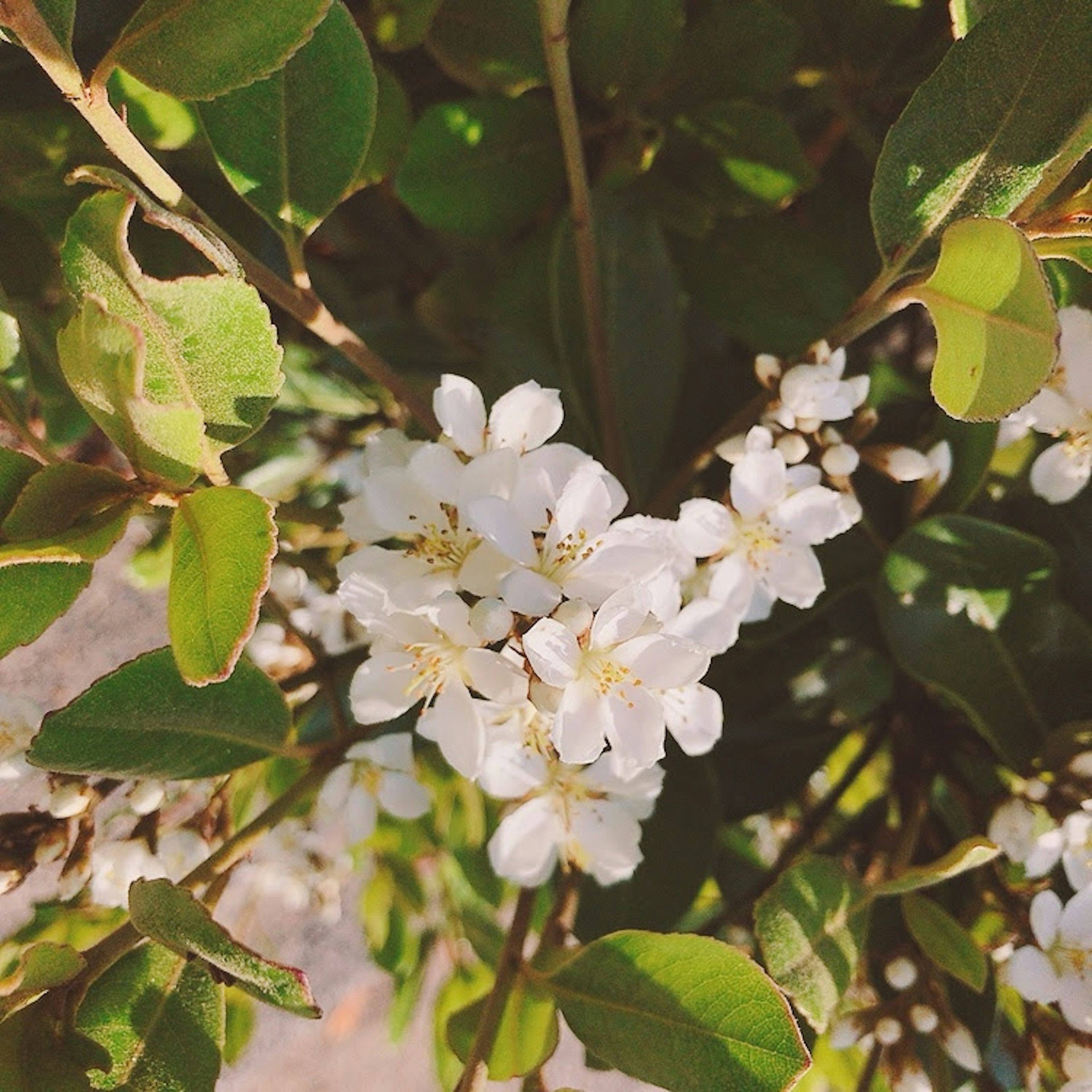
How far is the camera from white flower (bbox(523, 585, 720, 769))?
1.50 feet

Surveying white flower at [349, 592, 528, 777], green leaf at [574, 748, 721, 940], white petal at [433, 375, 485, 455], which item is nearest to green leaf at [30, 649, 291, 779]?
white flower at [349, 592, 528, 777]

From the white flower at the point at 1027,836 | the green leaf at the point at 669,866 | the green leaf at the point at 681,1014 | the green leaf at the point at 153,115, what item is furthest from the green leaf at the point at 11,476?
the white flower at the point at 1027,836

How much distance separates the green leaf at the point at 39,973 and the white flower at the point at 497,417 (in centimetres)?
31

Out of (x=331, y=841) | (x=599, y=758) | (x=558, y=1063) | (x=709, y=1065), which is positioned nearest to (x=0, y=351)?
(x=599, y=758)

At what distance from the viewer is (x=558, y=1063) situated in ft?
5.28

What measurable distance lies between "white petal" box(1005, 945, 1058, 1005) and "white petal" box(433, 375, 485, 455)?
447mm

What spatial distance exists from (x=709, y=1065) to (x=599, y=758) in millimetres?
167

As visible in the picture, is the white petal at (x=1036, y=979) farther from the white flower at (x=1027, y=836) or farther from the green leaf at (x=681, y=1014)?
the green leaf at (x=681, y=1014)

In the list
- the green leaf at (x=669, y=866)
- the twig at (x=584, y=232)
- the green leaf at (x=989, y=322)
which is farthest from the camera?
the green leaf at (x=669, y=866)

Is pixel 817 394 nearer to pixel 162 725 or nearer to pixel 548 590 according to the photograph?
pixel 548 590

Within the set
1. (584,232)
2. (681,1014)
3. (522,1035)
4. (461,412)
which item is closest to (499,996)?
(522,1035)

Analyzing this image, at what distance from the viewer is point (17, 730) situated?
60cm

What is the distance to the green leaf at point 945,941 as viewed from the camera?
605mm

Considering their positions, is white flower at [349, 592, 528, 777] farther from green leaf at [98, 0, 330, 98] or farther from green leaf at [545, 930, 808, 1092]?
green leaf at [98, 0, 330, 98]
